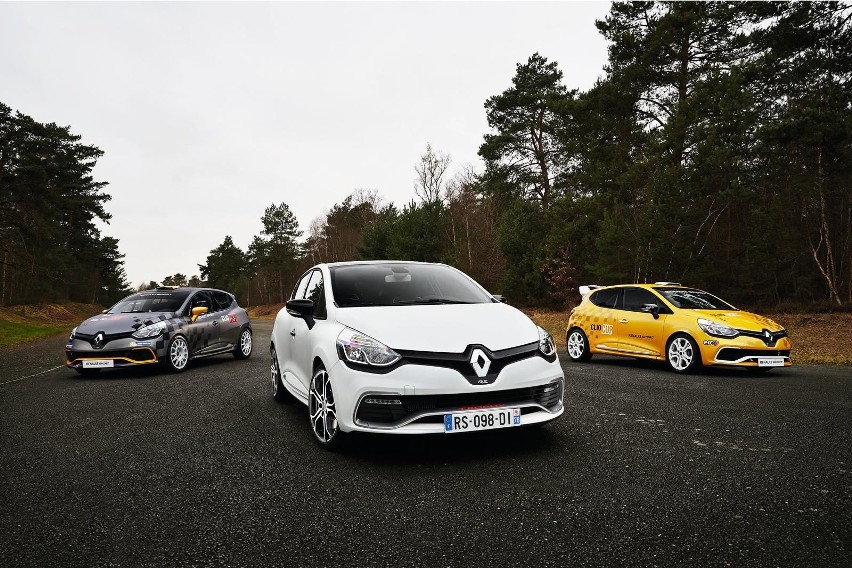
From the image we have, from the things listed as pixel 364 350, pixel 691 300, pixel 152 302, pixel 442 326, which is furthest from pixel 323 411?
pixel 691 300

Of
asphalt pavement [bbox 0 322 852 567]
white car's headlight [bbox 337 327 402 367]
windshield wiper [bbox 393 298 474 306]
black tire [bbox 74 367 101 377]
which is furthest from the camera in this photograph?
black tire [bbox 74 367 101 377]

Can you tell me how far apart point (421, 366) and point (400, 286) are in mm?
1653

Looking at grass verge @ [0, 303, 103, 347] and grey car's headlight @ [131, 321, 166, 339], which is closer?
grey car's headlight @ [131, 321, 166, 339]

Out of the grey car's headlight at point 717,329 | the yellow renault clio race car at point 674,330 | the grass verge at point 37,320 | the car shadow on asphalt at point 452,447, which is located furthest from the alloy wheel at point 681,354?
the grass verge at point 37,320

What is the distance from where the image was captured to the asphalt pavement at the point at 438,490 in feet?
8.89

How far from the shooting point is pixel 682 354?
370 inches

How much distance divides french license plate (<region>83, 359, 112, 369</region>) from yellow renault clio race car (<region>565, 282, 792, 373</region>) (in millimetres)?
9100

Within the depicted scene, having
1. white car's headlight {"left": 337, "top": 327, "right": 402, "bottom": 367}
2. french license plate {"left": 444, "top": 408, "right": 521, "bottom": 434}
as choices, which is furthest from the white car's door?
french license plate {"left": 444, "top": 408, "right": 521, "bottom": 434}

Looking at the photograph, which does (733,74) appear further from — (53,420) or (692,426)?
(53,420)

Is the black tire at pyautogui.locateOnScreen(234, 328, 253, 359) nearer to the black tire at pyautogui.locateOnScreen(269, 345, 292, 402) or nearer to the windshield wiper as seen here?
the black tire at pyautogui.locateOnScreen(269, 345, 292, 402)

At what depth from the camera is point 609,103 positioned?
2458 centimetres

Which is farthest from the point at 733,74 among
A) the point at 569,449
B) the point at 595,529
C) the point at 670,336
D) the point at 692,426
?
the point at 595,529

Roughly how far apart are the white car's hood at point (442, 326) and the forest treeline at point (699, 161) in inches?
634

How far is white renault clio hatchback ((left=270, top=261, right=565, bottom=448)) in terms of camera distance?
395 cm
